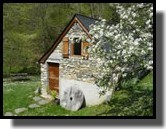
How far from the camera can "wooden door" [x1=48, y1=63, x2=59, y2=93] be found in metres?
3.20

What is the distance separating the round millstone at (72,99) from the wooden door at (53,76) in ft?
0.31

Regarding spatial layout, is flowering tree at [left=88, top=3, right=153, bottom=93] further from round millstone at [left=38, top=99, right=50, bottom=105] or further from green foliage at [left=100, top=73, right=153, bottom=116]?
round millstone at [left=38, top=99, right=50, bottom=105]

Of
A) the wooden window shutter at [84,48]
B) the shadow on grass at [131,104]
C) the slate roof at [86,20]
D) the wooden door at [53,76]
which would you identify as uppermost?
the slate roof at [86,20]

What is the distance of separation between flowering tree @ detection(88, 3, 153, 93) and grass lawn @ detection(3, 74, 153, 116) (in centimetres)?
13

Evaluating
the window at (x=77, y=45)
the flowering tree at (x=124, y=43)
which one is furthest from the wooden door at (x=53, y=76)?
the flowering tree at (x=124, y=43)

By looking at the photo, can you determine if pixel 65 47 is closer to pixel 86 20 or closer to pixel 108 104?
pixel 86 20

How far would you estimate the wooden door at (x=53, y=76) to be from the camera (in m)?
3.20

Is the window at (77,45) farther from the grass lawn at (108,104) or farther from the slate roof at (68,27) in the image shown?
the grass lawn at (108,104)

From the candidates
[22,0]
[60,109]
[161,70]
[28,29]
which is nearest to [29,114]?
[60,109]

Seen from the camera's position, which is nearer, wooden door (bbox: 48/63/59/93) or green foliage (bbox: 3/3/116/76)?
green foliage (bbox: 3/3/116/76)

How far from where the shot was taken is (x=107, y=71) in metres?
3.14

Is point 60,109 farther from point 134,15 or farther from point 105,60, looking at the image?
point 134,15

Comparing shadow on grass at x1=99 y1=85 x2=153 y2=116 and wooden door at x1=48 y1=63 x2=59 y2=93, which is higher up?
wooden door at x1=48 y1=63 x2=59 y2=93

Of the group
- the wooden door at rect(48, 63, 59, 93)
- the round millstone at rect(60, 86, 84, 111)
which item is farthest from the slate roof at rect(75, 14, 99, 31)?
the round millstone at rect(60, 86, 84, 111)
